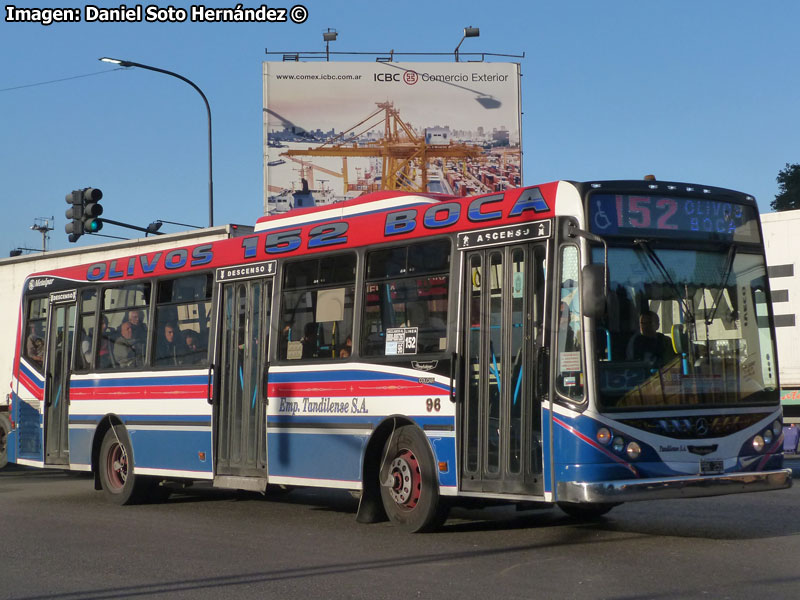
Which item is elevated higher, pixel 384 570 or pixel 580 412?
pixel 580 412

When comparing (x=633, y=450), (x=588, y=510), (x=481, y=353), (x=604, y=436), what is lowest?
(x=588, y=510)

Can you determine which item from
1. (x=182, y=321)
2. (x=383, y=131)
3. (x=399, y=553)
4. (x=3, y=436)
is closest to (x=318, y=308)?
(x=182, y=321)

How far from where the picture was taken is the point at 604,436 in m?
9.65

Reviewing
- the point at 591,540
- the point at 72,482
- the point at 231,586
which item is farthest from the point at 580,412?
the point at 72,482

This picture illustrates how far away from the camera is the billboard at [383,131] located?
126ft

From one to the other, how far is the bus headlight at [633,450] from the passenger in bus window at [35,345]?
10.4 metres

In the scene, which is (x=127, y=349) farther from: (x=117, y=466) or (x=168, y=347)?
(x=117, y=466)

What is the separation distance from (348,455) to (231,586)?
362 cm

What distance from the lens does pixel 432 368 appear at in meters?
11.2

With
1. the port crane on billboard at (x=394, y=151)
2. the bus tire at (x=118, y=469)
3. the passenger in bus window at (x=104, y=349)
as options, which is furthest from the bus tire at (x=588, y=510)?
the port crane on billboard at (x=394, y=151)

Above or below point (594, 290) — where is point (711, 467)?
below

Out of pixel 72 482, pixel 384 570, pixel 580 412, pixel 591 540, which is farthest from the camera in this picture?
pixel 72 482

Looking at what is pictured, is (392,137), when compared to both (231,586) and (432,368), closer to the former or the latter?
(432,368)

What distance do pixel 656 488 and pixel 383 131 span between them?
30.5 metres
